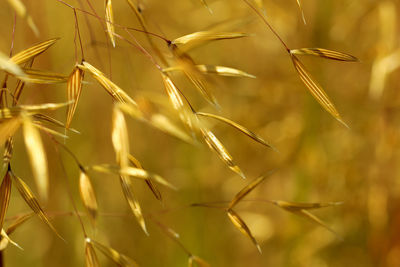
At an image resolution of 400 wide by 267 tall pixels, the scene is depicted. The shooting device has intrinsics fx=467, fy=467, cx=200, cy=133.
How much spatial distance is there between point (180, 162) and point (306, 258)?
0.92ft

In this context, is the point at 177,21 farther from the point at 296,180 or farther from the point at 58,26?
the point at 296,180

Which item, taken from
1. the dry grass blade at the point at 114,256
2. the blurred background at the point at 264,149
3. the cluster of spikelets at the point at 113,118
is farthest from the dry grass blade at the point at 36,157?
the blurred background at the point at 264,149

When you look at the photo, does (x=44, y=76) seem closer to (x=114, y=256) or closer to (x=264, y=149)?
(x=114, y=256)

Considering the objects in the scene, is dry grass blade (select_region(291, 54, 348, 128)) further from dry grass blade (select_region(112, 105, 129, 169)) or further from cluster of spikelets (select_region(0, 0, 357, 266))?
dry grass blade (select_region(112, 105, 129, 169))

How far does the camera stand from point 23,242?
896mm

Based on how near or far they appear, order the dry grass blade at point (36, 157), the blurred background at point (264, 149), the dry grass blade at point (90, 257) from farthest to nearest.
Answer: the blurred background at point (264, 149) < the dry grass blade at point (90, 257) < the dry grass blade at point (36, 157)

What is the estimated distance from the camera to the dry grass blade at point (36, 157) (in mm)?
248

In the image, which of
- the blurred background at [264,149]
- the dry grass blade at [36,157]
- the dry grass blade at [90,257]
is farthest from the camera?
the blurred background at [264,149]

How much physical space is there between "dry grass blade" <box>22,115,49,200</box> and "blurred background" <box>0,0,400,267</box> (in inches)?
15.5

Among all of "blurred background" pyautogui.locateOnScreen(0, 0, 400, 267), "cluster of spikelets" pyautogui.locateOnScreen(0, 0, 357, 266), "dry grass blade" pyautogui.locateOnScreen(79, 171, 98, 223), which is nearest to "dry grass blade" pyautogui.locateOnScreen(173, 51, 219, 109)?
"cluster of spikelets" pyautogui.locateOnScreen(0, 0, 357, 266)

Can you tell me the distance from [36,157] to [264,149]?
0.69 metres

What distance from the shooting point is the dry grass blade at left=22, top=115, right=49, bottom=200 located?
0.81 feet

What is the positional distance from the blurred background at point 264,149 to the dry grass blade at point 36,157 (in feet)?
1.29

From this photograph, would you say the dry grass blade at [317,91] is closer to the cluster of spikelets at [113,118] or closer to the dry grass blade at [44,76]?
the cluster of spikelets at [113,118]
